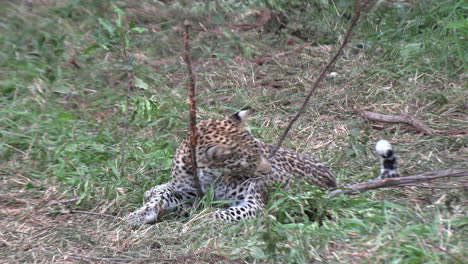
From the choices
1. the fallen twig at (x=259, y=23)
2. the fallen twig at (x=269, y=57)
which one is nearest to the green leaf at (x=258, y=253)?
the fallen twig at (x=269, y=57)

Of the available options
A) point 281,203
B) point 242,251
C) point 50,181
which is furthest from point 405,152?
point 50,181

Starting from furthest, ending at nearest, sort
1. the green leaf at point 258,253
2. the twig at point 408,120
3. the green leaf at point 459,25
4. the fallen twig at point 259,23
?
the fallen twig at point 259,23, the green leaf at point 459,25, the twig at point 408,120, the green leaf at point 258,253

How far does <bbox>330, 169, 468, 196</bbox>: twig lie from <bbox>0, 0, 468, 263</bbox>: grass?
0.31ft

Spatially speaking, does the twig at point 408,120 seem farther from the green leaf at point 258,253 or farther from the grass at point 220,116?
the green leaf at point 258,253

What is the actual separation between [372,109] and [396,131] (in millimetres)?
663

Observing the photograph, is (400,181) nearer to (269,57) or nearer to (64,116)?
(64,116)

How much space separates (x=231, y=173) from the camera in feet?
18.0

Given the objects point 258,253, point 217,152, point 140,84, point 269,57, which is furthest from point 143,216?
point 269,57

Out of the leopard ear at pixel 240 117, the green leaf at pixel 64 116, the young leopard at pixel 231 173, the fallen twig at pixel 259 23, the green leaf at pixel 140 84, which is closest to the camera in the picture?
the young leopard at pixel 231 173

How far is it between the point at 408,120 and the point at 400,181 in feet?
6.37

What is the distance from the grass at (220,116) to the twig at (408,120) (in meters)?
0.09

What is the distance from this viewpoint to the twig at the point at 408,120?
678 cm

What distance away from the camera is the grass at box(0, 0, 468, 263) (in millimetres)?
4695

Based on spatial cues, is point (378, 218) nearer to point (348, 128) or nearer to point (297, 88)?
point (348, 128)
